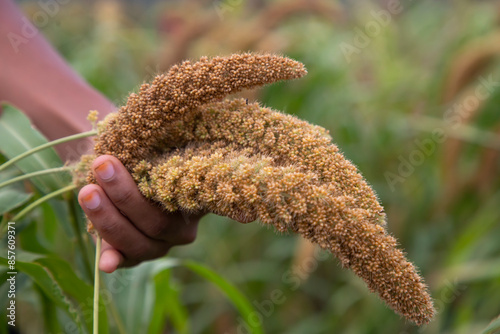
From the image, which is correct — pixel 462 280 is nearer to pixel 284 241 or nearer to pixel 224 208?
pixel 284 241

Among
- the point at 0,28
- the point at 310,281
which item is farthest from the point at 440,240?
the point at 0,28

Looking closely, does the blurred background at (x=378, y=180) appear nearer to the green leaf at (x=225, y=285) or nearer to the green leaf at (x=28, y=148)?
the green leaf at (x=225, y=285)

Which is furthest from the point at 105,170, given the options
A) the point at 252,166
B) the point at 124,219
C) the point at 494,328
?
the point at 494,328

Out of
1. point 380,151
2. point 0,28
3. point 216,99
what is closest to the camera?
point 216,99

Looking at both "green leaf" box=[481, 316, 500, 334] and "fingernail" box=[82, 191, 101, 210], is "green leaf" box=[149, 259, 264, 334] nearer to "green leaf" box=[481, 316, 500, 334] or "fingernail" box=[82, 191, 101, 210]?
"fingernail" box=[82, 191, 101, 210]

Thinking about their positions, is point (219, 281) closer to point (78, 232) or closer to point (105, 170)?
point (78, 232)

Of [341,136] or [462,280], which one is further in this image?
[341,136]

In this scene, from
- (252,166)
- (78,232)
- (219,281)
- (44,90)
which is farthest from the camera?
(219,281)
